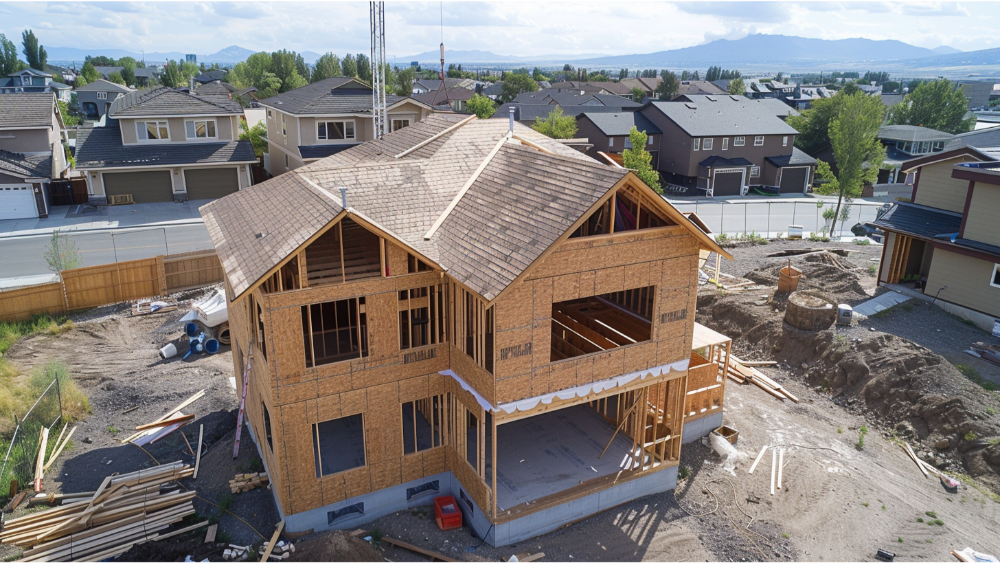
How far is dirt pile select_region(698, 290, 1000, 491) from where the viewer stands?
1984 cm

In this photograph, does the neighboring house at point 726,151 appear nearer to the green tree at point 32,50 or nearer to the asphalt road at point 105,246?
the asphalt road at point 105,246

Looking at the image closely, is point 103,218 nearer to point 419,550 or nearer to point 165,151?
point 165,151

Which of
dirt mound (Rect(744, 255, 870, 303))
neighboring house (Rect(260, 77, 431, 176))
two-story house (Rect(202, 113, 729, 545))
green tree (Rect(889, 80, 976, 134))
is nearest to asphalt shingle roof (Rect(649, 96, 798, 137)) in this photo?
neighboring house (Rect(260, 77, 431, 176))

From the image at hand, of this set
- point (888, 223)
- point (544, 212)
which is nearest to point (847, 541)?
point (544, 212)

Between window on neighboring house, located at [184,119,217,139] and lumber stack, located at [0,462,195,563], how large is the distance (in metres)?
37.7

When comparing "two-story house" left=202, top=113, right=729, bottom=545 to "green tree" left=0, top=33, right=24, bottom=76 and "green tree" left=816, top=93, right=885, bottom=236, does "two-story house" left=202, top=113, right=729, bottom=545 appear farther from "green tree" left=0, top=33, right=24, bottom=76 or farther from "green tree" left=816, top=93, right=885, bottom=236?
"green tree" left=0, top=33, right=24, bottom=76

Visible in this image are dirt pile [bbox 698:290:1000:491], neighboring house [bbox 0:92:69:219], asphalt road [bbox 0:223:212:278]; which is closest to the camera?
dirt pile [bbox 698:290:1000:491]

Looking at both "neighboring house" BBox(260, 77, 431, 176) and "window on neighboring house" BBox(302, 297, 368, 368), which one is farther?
"neighboring house" BBox(260, 77, 431, 176)

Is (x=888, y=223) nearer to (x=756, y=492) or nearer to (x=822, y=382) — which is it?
(x=822, y=382)

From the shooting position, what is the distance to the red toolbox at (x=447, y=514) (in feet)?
53.8

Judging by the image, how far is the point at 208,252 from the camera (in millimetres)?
32062

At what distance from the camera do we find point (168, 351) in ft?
84.0

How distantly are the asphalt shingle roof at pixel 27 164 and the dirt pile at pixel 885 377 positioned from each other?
44.7 meters

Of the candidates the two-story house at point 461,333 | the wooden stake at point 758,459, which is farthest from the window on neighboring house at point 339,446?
the wooden stake at point 758,459
